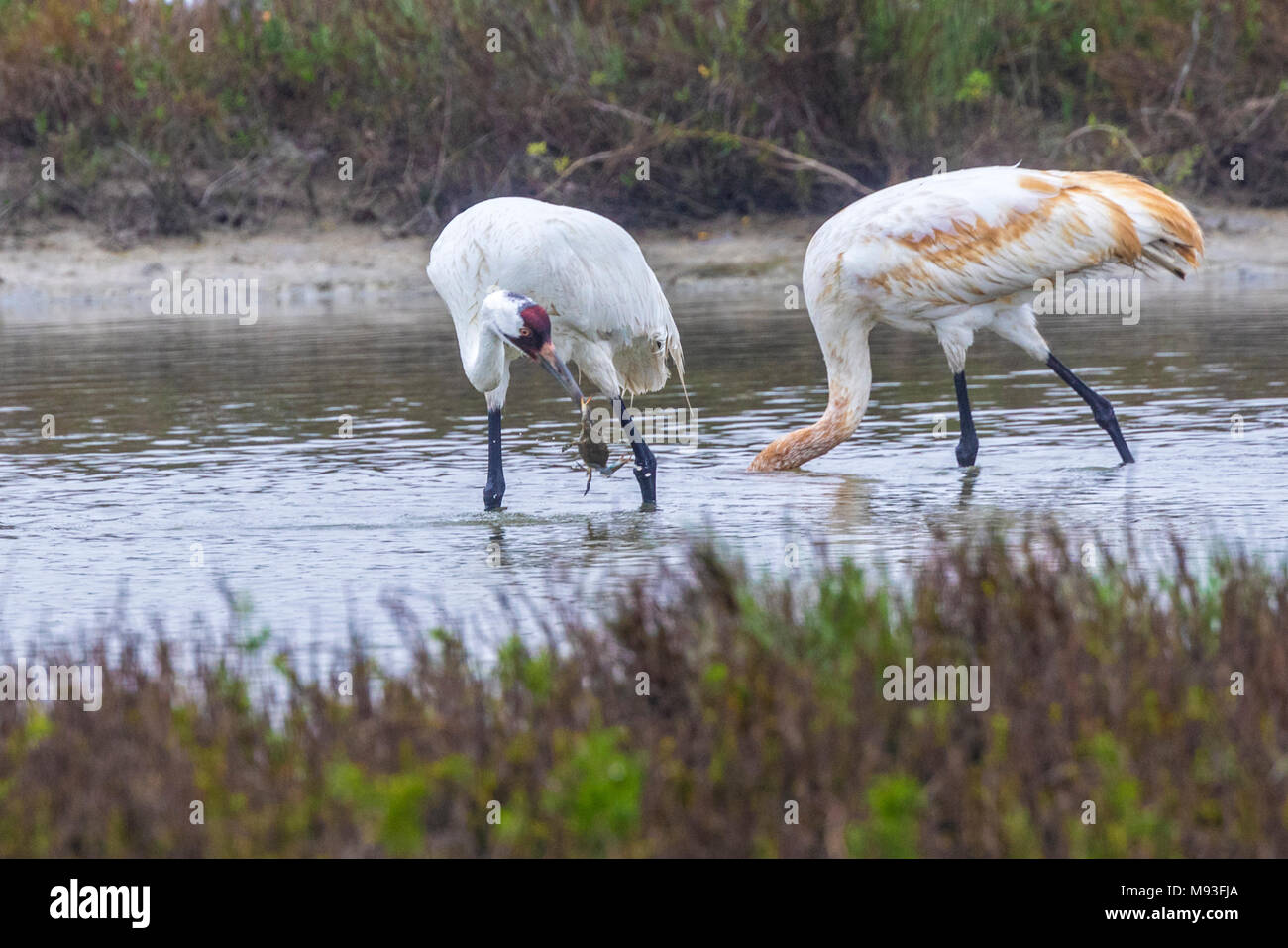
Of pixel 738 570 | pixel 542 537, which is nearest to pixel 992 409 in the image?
pixel 542 537

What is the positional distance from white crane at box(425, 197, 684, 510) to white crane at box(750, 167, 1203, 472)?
0.95 meters

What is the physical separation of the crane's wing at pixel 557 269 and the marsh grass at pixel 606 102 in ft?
37.1

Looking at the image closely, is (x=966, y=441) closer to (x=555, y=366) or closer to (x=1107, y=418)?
(x=1107, y=418)

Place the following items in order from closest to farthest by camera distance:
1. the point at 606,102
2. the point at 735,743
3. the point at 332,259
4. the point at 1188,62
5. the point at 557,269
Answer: the point at 735,743
the point at 557,269
the point at 1188,62
the point at 332,259
the point at 606,102

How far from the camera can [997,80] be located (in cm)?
2272

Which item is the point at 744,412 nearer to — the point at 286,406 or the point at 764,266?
the point at 286,406

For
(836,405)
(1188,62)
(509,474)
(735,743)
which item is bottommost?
(509,474)

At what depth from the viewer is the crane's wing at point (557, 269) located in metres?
8.54

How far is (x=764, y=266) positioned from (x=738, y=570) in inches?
628

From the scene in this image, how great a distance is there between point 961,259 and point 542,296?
6.88 ft

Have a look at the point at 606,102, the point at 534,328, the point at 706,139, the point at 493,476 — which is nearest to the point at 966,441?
the point at 493,476

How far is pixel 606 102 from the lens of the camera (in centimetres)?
2184

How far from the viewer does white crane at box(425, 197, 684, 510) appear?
8.33 meters

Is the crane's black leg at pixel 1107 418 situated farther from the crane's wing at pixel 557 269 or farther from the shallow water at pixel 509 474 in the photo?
the crane's wing at pixel 557 269
